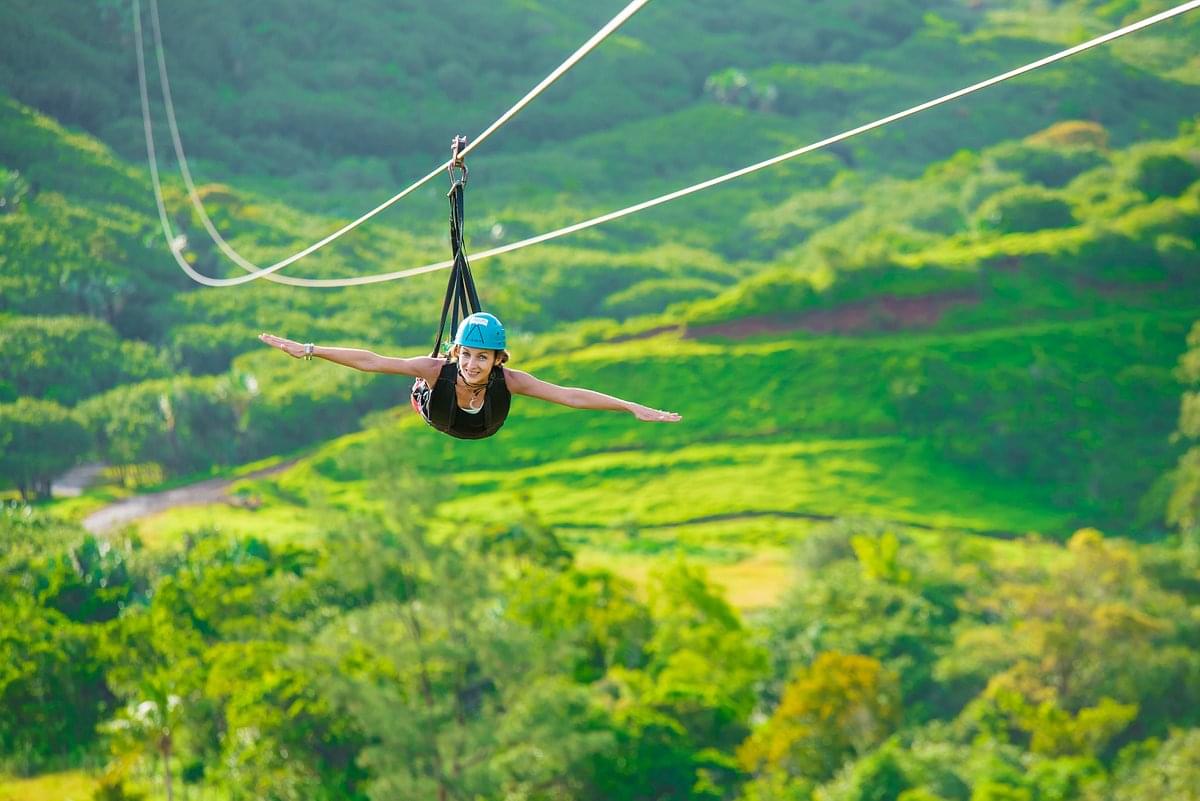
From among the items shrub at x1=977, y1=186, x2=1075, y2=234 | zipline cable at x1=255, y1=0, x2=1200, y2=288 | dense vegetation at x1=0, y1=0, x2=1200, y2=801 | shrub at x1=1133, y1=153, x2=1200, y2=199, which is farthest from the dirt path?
shrub at x1=1133, y1=153, x2=1200, y2=199

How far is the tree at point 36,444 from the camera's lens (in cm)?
6525

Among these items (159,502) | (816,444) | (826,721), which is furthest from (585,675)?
(159,502)

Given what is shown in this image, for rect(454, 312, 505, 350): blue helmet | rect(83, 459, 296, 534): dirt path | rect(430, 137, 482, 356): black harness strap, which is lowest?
rect(83, 459, 296, 534): dirt path

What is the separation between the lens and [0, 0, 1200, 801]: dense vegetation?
1480 inches

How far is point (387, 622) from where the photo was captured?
130 feet

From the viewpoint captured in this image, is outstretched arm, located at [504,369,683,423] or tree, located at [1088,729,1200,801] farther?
tree, located at [1088,729,1200,801]

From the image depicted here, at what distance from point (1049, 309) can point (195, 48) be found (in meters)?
66.5

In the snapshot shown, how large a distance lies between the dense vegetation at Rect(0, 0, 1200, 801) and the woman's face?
25816 mm

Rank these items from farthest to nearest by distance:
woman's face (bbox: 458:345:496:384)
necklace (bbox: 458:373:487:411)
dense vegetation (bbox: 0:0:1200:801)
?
1. dense vegetation (bbox: 0:0:1200:801)
2. necklace (bbox: 458:373:487:411)
3. woman's face (bbox: 458:345:496:384)

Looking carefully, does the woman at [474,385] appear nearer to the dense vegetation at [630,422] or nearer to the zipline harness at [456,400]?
the zipline harness at [456,400]

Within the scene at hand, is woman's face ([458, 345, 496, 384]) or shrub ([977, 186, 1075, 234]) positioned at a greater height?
shrub ([977, 186, 1075, 234])

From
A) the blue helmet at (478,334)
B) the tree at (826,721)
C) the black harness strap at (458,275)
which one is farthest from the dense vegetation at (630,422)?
the blue helmet at (478,334)

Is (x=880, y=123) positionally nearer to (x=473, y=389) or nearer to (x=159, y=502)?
(x=473, y=389)

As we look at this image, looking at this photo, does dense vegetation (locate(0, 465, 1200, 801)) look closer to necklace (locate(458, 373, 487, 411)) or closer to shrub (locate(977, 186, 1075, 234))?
necklace (locate(458, 373, 487, 411))
